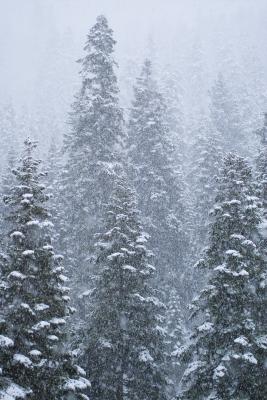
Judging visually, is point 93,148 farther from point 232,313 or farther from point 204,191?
point 232,313

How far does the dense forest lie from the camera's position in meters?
14.3

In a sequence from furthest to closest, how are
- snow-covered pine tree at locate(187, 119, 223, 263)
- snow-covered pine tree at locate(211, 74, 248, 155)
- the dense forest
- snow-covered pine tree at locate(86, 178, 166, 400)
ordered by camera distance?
snow-covered pine tree at locate(211, 74, 248, 155)
snow-covered pine tree at locate(187, 119, 223, 263)
snow-covered pine tree at locate(86, 178, 166, 400)
the dense forest

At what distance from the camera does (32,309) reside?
1406 cm

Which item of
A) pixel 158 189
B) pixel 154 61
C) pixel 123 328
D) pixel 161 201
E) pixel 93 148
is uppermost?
pixel 154 61

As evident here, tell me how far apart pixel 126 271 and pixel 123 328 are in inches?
87.4

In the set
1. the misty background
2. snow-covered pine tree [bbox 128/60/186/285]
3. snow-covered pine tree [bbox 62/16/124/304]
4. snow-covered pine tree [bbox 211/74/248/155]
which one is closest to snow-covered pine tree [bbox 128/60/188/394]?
snow-covered pine tree [bbox 128/60/186/285]

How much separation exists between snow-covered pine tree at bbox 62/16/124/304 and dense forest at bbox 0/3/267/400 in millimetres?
76

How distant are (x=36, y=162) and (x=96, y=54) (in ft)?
45.1

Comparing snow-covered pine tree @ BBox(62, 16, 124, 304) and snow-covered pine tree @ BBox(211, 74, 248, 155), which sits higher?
snow-covered pine tree @ BBox(211, 74, 248, 155)

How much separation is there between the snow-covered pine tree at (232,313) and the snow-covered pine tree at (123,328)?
7.09ft

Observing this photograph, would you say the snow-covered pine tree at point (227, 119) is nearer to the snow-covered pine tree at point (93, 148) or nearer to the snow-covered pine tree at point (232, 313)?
the snow-covered pine tree at point (93, 148)

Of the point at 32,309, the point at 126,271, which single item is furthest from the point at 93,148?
the point at 32,309

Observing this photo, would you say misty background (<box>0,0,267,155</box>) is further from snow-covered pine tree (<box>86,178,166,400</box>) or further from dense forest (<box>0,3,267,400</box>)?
snow-covered pine tree (<box>86,178,166,400</box>)

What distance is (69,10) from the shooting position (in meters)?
184
